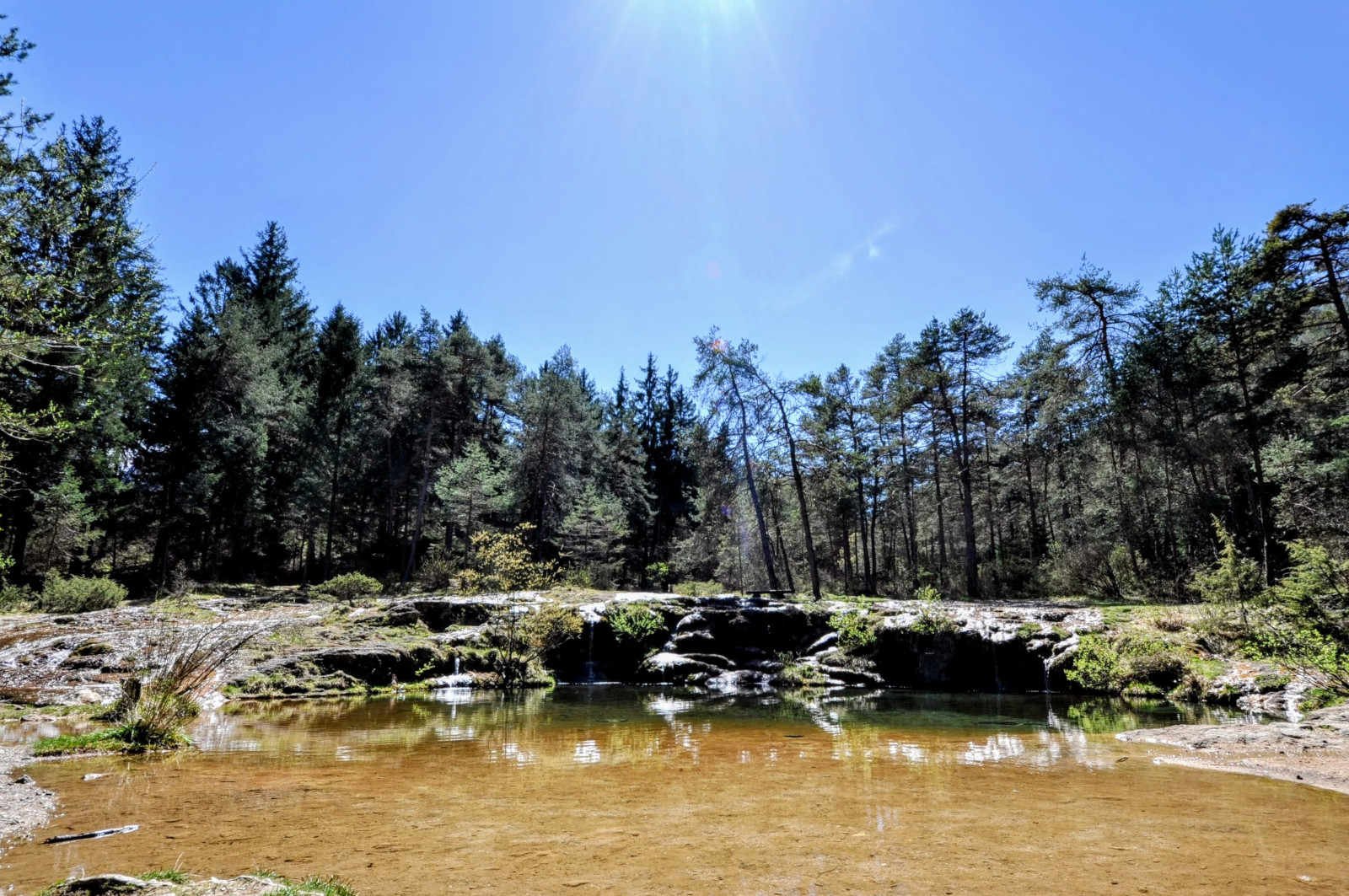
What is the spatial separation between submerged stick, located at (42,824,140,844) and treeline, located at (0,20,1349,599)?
564 centimetres

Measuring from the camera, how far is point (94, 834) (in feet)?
15.1

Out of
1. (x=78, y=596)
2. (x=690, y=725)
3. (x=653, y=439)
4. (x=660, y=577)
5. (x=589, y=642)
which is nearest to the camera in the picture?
(x=690, y=725)

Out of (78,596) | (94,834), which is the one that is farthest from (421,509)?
(94,834)

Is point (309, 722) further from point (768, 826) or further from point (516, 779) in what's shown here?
point (768, 826)

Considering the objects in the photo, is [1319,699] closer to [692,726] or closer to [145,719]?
[692,726]

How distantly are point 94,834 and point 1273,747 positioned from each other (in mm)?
12389

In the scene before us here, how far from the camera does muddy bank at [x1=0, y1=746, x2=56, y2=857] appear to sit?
4559 millimetres

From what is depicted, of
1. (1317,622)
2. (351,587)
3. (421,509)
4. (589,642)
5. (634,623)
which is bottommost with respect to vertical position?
(589,642)

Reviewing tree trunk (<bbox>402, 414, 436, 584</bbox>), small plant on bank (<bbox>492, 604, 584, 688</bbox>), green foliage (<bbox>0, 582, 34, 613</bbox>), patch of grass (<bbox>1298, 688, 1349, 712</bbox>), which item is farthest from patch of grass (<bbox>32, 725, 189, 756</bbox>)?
tree trunk (<bbox>402, 414, 436, 584</bbox>)

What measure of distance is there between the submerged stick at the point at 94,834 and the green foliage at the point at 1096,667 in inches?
702

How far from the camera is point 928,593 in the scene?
2120 cm

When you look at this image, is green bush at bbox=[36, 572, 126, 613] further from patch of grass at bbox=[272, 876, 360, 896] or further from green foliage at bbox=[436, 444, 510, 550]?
patch of grass at bbox=[272, 876, 360, 896]

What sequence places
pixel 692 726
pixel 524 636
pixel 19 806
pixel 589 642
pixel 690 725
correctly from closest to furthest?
1. pixel 19 806
2. pixel 692 726
3. pixel 690 725
4. pixel 524 636
5. pixel 589 642

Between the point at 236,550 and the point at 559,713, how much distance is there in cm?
3390
